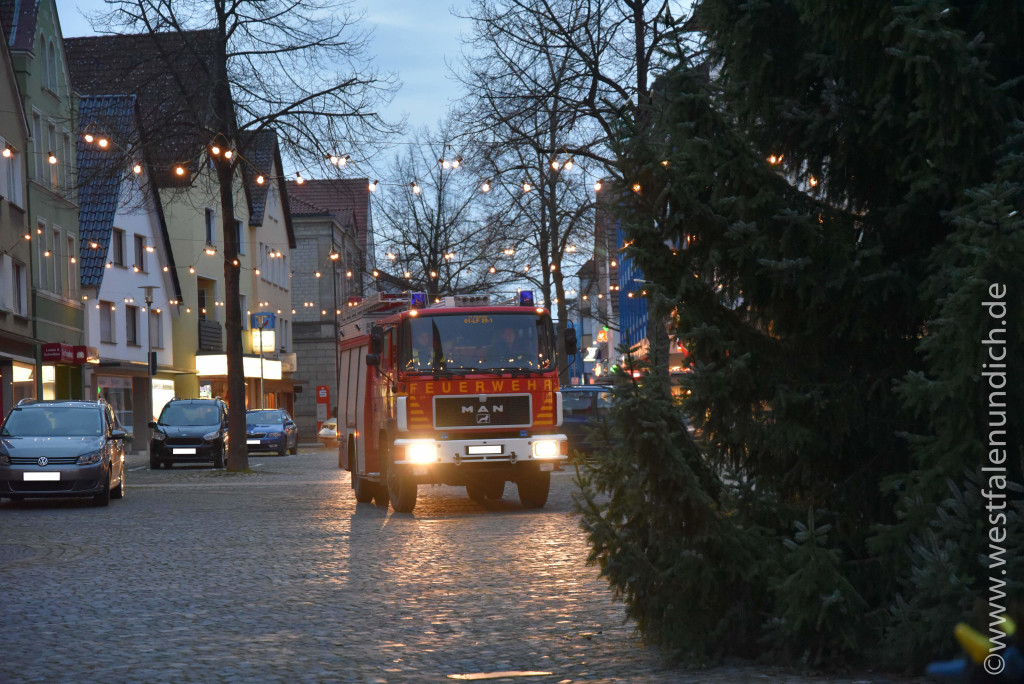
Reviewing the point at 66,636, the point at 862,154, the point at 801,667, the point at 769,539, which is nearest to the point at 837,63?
the point at 862,154

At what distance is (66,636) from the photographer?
8781 mm

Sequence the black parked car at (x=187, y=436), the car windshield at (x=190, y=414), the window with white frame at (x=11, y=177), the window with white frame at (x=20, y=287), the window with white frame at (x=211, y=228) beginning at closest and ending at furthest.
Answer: the window with white frame at (x=11, y=177), the black parked car at (x=187, y=436), the window with white frame at (x=20, y=287), the car windshield at (x=190, y=414), the window with white frame at (x=211, y=228)

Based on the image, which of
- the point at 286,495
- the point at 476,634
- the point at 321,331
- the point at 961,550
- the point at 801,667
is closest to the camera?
the point at 961,550

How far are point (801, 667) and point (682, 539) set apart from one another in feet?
2.73

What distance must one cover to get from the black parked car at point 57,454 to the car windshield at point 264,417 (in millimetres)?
27204

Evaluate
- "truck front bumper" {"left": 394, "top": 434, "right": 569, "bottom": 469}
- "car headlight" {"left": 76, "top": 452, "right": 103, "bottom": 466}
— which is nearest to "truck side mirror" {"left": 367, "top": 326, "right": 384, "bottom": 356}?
"truck front bumper" {"left": 394, "top": 434, "right": 569, "bottom": 469}

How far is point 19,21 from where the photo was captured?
4100cm

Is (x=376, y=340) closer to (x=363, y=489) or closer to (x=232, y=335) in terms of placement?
(x=363, y=489)

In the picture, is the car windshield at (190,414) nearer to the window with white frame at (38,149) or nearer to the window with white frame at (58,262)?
the window with white frame at (58,262)

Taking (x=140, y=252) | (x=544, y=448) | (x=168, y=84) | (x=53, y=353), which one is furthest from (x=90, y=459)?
(x=140, y=252)

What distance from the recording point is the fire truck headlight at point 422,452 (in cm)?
1836

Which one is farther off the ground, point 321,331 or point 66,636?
point 321,331

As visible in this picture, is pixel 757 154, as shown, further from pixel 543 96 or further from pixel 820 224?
pixel 543 96

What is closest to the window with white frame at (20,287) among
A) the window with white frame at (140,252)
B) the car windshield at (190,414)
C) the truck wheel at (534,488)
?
the car windshield at (190,414)
